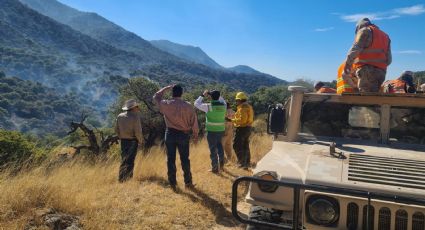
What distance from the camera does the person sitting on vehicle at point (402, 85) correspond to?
6.34 m

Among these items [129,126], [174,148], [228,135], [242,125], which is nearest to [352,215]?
[174,148]

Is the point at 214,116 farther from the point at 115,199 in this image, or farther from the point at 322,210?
the point at 322,210

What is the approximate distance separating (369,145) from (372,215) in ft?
5.51

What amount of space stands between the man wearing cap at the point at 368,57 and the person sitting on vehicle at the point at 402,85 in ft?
2.53

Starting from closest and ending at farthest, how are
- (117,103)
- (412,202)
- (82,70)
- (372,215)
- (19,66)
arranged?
(412,202) < (372,215) < (117,103) < (19,66) < (82,70)

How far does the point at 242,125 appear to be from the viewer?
A: 858 centimetres

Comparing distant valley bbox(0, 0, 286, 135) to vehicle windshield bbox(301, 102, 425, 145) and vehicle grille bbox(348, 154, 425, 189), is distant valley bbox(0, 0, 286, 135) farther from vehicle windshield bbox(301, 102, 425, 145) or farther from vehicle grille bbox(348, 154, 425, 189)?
vehicle grille bbox(348, 154, 425, 189)

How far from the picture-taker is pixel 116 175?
24.9 ft

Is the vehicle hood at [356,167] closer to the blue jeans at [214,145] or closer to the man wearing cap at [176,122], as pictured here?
the man wearing cap at [176,122]

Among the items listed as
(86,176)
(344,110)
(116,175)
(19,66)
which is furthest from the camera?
(19,66)

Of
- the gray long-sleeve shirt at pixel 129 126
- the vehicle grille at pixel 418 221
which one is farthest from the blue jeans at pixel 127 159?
the vehicle grille at pixel 418 221

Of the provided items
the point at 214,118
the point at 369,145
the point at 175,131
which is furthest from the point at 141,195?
the point at 369,145

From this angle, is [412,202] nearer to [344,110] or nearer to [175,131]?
[344,110]

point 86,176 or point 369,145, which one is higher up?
point 369,145
